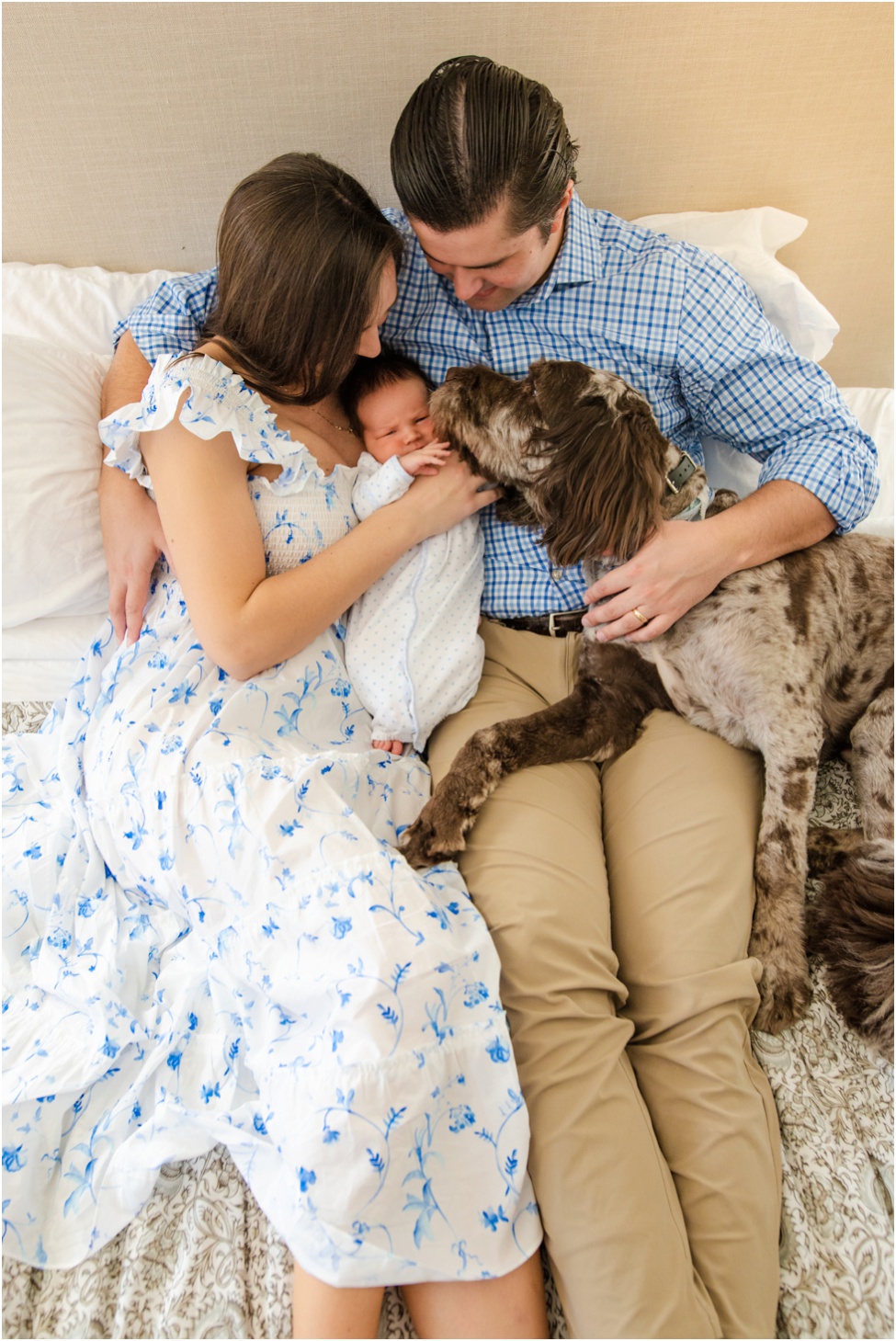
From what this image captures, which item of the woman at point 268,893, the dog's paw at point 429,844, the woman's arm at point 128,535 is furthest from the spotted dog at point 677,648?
the woman's arm at point 128,535

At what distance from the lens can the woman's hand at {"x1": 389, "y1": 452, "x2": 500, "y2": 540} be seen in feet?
5.48

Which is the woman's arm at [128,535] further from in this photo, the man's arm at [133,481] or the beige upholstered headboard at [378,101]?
the beige upholstered headboard at [378,101]

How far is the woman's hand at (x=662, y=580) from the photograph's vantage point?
166cm

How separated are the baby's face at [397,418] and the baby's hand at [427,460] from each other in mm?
69

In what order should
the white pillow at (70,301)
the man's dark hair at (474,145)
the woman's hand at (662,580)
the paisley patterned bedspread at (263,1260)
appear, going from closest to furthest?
1. the paisley patterned bedspread at (263,1260)
2. the man's dark hair at (474,145)
3. the woman's hand at (662,580)
4. the white pillow at (70,301)

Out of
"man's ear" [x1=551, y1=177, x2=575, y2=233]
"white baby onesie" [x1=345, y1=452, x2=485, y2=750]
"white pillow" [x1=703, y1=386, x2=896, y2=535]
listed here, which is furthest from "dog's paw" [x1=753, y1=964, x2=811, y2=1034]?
"man's ear" [x1=551, y1=177, x2=575, y2=233]

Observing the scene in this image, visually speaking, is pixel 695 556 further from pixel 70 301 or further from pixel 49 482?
pixel 70 301

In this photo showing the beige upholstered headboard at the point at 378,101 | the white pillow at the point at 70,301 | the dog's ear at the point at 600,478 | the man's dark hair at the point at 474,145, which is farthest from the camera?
the white pillow at the point at 70,301

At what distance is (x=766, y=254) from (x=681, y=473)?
0.79 meters

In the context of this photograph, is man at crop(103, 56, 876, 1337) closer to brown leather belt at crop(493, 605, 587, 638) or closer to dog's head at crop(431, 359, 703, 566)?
brown leather belt at crop(493, 605, 587, 638)

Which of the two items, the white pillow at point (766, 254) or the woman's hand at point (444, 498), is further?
the white pillow at point (766, 254)

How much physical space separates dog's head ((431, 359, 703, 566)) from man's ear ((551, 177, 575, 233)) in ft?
0.91

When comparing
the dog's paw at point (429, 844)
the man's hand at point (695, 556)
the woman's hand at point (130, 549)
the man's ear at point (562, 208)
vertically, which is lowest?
the dog's paw at point (429, 844)

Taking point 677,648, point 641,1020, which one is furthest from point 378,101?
point 641,1020
